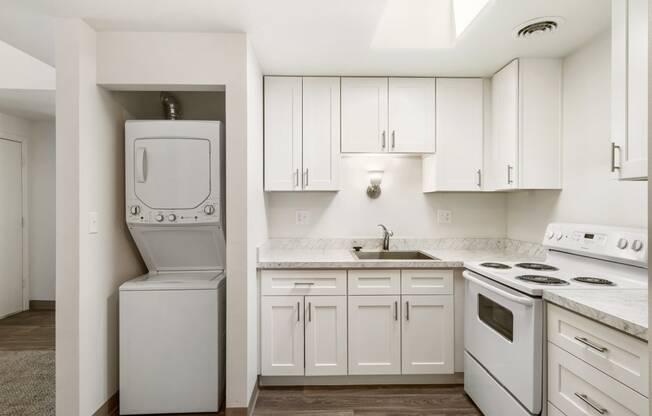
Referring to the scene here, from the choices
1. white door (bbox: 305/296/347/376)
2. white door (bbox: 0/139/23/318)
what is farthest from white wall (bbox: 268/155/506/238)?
white door (bbox: 0/139/23/318)

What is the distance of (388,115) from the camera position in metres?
2.73

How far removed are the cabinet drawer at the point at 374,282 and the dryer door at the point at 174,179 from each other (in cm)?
114

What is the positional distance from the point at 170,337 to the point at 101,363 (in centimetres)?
40

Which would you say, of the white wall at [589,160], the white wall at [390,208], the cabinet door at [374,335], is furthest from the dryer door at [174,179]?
the white wall at [589,160]

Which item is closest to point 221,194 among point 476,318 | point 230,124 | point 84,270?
point 230,124

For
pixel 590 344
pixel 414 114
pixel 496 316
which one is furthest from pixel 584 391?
pixel 414 114

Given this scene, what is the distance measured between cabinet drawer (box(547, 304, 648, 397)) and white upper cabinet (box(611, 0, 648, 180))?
0.62 metres

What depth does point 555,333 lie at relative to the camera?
1531 millimetres

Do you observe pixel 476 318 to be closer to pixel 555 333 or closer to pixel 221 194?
pixel 555 333

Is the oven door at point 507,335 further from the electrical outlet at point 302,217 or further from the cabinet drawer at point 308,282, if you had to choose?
the electrical outlet at point 302,217

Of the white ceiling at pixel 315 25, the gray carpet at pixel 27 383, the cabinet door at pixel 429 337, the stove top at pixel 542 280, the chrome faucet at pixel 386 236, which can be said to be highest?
the white ceiling at pixel 315 25

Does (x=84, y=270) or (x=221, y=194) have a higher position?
(x=221, y=194)

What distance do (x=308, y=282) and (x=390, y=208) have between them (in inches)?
42.5

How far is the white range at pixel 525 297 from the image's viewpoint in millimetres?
1613
